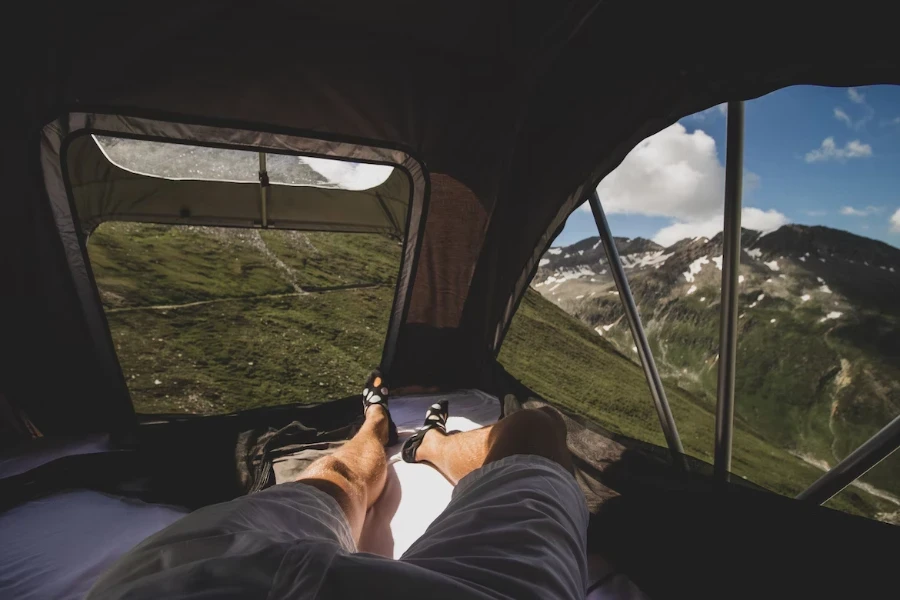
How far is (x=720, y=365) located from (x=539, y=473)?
832 mm

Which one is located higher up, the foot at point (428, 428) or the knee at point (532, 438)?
the knee at point (532, 438)

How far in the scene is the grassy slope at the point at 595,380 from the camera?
1134cm

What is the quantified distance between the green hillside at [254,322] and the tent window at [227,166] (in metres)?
1.13

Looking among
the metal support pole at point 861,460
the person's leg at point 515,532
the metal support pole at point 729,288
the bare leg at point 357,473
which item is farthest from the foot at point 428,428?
the metal support pole at point 861,460

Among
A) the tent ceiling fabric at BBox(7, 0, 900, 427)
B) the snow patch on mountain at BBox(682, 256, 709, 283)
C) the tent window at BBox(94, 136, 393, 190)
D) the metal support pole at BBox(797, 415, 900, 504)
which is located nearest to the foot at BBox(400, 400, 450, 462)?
the tent ceiling fabric at BBox(7, 0, 900, 427)

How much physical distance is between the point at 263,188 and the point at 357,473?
182 cm

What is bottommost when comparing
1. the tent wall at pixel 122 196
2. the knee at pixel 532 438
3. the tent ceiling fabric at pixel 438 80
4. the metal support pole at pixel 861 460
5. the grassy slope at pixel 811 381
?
the grassy slope at pixel 811 381

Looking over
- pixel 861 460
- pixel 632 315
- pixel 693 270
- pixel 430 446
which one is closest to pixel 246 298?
pixel 430 446

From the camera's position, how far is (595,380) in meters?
16.9

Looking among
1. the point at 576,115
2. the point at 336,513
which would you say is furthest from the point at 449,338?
the point at 336,513

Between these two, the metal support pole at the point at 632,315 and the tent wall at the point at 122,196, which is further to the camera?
the metal support pole at the point at 632,315

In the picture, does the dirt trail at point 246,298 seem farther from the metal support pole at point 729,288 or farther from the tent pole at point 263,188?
the metal support pole at point 729,288

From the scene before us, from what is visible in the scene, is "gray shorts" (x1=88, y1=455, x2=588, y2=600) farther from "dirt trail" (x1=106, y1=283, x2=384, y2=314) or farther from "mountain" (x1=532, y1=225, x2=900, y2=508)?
"mountain" (x1=532, y1=225, x2=900, y2=508)

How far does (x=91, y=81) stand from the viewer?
58.9 inches
